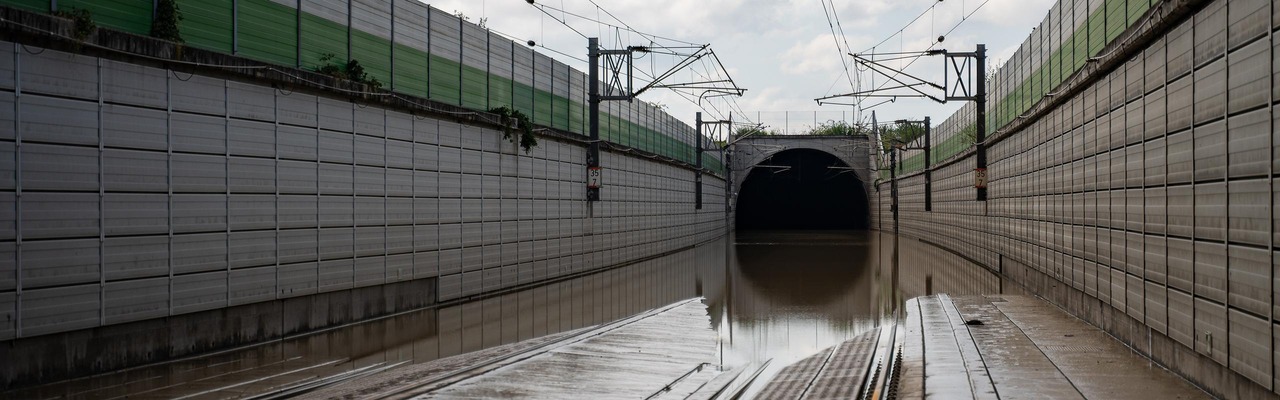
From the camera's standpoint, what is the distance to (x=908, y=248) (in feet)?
153

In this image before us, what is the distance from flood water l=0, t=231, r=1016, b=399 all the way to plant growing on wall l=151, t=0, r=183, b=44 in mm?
4394

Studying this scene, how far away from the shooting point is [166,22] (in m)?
12.2

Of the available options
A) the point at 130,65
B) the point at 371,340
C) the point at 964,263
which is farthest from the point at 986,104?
the point at 130,65

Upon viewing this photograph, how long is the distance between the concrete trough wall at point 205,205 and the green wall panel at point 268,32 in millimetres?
619

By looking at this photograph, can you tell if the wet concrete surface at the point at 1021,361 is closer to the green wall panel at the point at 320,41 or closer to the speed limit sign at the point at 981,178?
the green wall panel at the point at 320,41

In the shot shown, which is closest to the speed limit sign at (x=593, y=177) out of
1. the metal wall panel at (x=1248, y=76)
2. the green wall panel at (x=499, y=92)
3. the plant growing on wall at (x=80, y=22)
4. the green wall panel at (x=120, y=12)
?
the green wall panel at (x=499, y=92)

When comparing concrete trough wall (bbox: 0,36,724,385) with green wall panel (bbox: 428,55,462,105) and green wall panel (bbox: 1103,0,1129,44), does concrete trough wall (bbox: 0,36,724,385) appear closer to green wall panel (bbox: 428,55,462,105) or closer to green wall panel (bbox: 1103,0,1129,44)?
green wall panel (bbox: 428,55,462,105)

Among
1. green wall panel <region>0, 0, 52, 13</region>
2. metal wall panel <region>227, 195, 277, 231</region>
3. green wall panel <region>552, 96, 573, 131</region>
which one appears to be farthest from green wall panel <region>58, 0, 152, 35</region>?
green wall panel <region>552, 96, 573, 131</region>

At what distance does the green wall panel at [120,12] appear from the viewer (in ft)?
36.5

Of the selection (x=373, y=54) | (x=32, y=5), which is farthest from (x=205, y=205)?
(x=373, y=54)

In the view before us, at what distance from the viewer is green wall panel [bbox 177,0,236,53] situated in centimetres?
1272

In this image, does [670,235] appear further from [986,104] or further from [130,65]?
[130,65]

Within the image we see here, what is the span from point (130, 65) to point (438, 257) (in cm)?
873

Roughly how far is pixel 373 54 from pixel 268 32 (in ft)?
10.2
